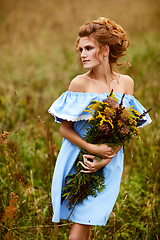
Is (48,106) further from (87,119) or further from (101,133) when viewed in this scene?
(101,133)

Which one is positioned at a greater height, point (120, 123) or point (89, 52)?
point (89, 52)

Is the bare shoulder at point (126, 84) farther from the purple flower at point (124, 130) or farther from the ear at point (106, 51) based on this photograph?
the purple flower at point (124, 130)

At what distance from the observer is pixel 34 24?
8930 millimetres

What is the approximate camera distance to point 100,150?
4.50 ft

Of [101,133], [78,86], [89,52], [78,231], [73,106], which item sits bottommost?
[78,231]

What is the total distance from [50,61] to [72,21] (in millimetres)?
3687

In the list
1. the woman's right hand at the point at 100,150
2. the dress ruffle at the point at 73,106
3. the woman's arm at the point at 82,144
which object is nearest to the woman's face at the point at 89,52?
the dress ruffle at the point at 73,106

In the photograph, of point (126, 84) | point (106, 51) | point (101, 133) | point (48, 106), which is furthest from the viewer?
point (48, 106)

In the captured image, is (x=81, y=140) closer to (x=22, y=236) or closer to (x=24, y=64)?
(x=22, y=236)

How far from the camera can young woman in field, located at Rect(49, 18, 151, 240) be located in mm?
1418

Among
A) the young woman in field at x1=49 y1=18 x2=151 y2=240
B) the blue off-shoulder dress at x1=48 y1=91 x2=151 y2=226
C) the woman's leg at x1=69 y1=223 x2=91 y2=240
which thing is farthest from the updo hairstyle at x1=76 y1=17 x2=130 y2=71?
the woman's leg at x1=69 y1=223 x2=91 y2=240

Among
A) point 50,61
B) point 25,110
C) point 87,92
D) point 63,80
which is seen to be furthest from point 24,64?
point 87,92

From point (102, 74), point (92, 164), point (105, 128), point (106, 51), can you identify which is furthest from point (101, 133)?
point (106, 51)

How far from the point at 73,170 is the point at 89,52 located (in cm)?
85
